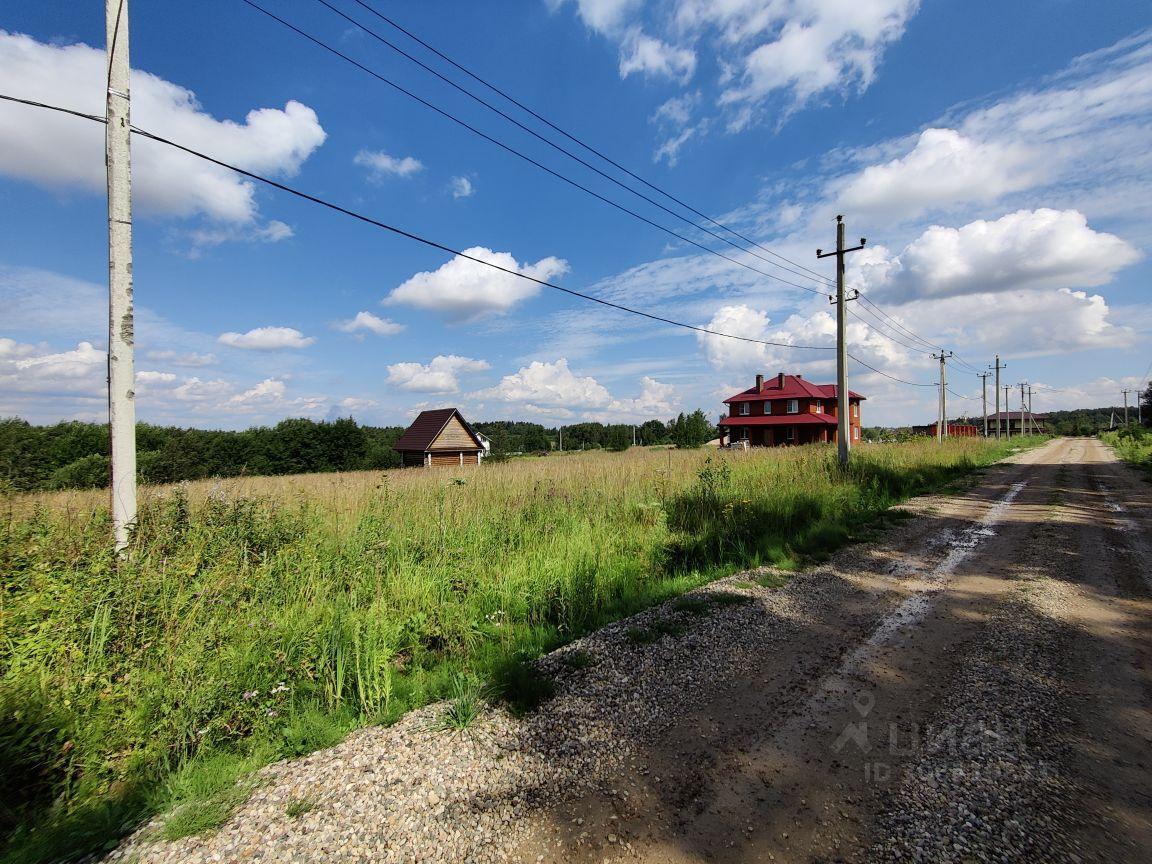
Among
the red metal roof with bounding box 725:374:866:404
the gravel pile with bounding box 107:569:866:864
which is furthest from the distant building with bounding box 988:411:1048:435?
the gravel pile with bounding box 107:569:866:864

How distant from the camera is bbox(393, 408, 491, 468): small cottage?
36.4m

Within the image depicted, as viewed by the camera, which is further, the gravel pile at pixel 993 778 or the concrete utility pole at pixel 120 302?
the concrete utility pole at pixel 120 302

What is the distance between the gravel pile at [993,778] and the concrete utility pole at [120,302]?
20.8ft

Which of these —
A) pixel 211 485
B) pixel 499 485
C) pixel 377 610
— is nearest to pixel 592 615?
pixel 377 610

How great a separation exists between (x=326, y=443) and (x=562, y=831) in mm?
44032

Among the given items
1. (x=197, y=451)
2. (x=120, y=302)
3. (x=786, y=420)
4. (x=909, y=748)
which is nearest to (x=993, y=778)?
(x=909, y=748)

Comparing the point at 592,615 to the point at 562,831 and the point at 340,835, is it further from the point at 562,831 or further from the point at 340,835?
the point at 340,835

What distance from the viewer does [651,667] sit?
3795 mm

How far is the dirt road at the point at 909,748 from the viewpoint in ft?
7.29

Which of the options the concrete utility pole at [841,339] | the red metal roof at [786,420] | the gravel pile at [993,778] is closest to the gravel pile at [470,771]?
the gravel pile at [993,778]

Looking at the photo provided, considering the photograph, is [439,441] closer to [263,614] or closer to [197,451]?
[197,451]

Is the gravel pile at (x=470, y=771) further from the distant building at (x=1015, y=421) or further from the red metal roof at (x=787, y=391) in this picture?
the distant building at (x=1015, y=421)

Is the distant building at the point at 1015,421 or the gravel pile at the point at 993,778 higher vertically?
the distant building at the point at 1015,421

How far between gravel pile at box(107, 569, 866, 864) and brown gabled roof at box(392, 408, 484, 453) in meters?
34.3
